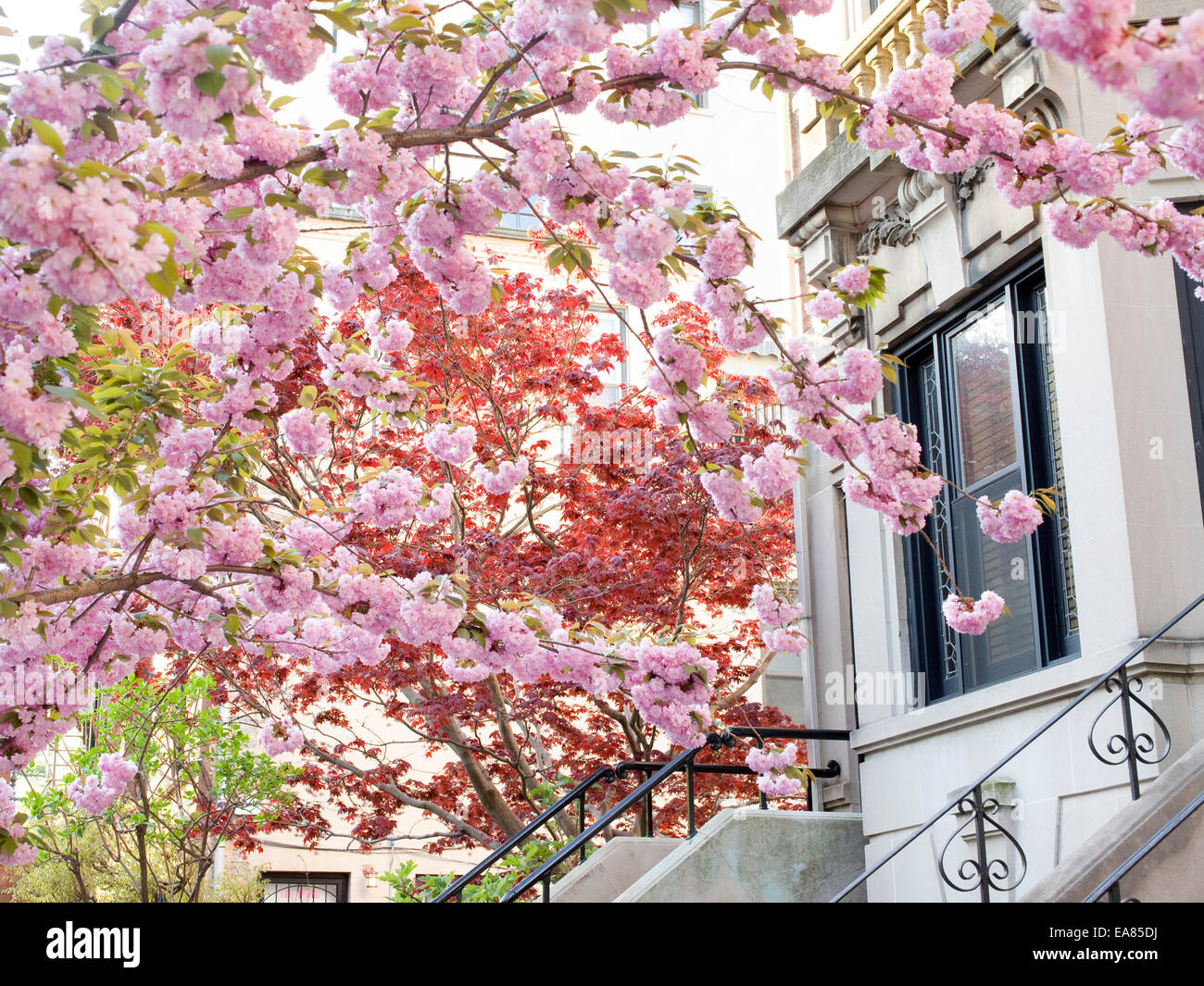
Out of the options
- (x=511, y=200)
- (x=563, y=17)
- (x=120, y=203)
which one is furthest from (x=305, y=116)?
(x=120, y=203)

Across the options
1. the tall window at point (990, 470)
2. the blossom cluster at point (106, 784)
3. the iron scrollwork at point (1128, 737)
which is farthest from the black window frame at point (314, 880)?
the iron scrollwork at point (1128, 737)

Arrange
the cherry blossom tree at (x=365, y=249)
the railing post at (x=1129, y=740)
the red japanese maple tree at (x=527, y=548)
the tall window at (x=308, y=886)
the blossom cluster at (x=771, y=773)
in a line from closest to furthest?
the cherry blossom tree at (x=365, y=249) < the railing post at (x=1129, y=740) < the blossom cluster at (x=771, y=773) < the red japanese maple tree at (x=527, y=548) < the tall window at (x=308, y=886)

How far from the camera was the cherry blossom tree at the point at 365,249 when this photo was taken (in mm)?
3660

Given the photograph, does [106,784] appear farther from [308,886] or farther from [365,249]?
[308,886]

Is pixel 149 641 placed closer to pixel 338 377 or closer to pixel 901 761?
pixel 338 377

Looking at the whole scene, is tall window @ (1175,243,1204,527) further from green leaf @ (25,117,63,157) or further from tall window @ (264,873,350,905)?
tall window @ (264,873,350,905)

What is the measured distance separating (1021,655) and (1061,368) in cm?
188

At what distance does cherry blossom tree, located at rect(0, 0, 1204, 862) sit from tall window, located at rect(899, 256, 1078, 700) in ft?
6.66

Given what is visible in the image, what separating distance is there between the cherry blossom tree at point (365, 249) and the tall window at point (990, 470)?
2.03m

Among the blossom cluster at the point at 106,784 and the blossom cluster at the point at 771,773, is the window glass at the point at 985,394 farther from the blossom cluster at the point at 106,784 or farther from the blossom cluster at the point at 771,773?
the blossom cluster at the point at 106,784

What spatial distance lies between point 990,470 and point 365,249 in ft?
15.7

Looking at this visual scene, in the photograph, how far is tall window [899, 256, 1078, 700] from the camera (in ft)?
25.6

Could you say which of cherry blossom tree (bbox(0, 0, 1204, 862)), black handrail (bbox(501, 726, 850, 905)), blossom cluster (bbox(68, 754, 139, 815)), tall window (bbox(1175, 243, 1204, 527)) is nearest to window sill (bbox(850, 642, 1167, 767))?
black handrail (bbox(501, 726, 850, 905))

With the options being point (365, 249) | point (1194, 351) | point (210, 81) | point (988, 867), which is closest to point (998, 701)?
point (988, 867)
